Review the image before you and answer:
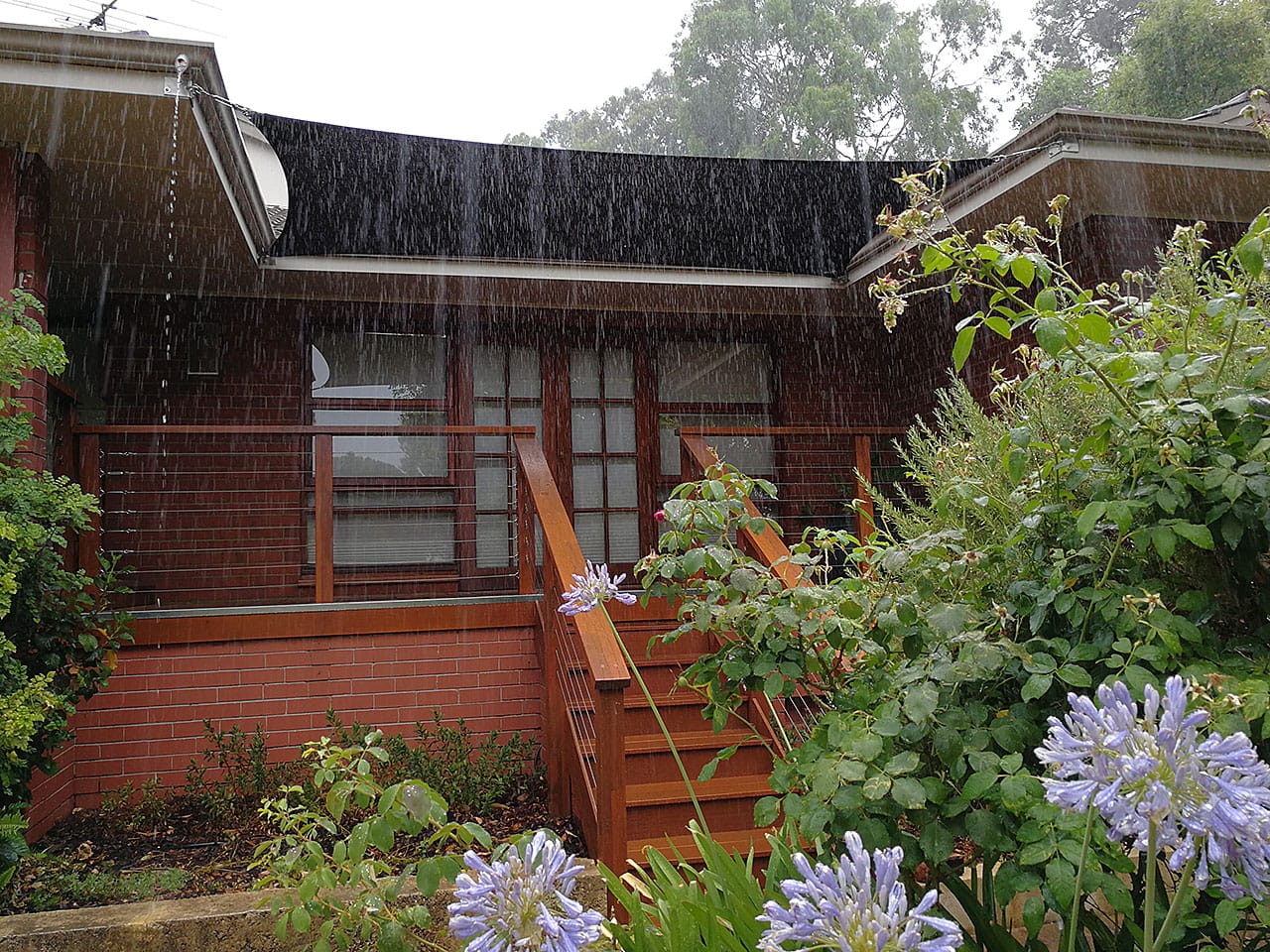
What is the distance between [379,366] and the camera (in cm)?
707

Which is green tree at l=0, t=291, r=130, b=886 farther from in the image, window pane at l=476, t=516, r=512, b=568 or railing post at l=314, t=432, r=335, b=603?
window pane at l=476, t=516, r=512, b=568

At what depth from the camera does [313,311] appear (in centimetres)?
688

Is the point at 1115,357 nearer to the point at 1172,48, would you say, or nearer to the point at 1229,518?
the point at 1229,518

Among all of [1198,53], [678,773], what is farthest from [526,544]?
[1198,53]

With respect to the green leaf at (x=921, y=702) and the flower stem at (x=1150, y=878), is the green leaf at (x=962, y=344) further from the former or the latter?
the flower stem at (x=1150, y=878)

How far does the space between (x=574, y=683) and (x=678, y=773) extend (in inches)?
24.0

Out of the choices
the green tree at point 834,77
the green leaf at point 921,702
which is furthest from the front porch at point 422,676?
the green tree at point 834,77

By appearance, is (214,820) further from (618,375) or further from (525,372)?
(618,375)

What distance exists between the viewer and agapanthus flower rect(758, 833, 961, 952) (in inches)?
31.6

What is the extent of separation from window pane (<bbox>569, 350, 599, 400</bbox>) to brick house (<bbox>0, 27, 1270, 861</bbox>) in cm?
2

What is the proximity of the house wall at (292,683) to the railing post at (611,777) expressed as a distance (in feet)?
5.39

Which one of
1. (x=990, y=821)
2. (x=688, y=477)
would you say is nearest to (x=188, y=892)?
(x=990, y=821)

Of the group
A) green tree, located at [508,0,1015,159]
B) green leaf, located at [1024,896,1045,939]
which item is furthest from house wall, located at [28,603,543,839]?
green tree, located at [508,0,1015,159]

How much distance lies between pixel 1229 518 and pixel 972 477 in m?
0.81
